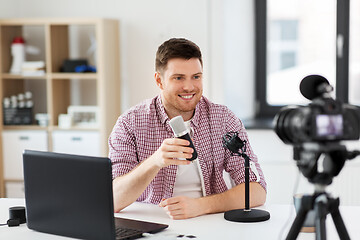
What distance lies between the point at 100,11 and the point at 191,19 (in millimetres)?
704

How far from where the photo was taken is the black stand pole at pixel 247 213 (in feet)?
6.46

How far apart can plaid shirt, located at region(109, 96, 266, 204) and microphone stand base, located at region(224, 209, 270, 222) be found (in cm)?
26

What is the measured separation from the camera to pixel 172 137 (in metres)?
2.40

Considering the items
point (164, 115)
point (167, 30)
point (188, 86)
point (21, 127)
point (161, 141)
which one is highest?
point (167, 30)

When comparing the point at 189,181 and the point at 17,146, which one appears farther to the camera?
the point at 17,146

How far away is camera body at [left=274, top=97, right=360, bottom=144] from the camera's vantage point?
137 centimetres

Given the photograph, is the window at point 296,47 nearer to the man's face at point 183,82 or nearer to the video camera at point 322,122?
the man's face at point 183,82

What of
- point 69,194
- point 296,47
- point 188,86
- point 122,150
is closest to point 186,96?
point 188,86

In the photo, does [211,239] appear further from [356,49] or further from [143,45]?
[356,49]

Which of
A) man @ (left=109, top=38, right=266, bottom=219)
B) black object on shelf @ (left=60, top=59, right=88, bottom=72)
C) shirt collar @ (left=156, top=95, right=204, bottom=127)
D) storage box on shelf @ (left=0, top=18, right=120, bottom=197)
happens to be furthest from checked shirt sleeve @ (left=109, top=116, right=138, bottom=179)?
black object on shelf @ (left=60, top=59, right=88, bottom=72)

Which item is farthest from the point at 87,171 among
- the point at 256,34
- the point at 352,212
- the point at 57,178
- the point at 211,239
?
the point at 256,34

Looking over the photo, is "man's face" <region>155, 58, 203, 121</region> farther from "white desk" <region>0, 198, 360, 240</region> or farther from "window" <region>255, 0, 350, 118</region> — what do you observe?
"window" <region>255, 0, 350, 118</region>

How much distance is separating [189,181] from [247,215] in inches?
17.7

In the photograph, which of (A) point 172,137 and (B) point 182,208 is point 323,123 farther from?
(A) point 172,137
